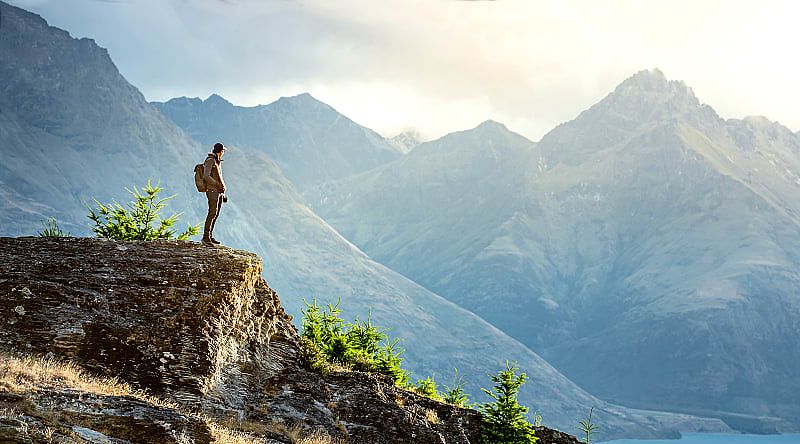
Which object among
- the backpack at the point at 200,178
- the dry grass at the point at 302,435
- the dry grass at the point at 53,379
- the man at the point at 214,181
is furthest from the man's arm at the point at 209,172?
the dry grass at the point at 302,435

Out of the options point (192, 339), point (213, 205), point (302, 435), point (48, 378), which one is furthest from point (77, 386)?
point (213, 205)

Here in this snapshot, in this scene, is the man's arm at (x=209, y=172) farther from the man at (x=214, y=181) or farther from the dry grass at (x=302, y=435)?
the dry grass at (x=302, y=435)

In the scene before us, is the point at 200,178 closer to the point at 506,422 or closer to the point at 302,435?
the point at 302,435

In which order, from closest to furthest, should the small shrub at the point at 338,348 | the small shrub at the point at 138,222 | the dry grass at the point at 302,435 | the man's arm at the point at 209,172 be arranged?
the dry grass at the point at 302,435
the man's arm at the point at 209,172
the small shrub at the point at 338,348
the small shrub at the point at 138,222

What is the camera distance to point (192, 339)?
2330cm

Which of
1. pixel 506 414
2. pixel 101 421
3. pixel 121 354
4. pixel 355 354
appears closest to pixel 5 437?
pixel 101 421

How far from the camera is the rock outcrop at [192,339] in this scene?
21.5 meters

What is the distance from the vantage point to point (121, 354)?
71.4 ft

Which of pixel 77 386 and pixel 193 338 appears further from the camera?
pixel 193 338

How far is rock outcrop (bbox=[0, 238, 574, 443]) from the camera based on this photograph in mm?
21500

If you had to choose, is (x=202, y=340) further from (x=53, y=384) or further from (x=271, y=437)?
(x=53, y=384)

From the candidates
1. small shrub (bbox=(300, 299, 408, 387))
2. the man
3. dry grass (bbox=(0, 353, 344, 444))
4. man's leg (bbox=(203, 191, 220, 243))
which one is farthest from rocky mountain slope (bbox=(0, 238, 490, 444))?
small shrub (bbox=(300, 299, 408, 387))

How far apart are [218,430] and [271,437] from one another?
116 inches

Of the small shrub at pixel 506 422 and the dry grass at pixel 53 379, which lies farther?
the small shrub at pixel 506 422
